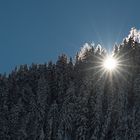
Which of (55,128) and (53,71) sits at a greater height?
(53,71)

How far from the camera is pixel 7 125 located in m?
166

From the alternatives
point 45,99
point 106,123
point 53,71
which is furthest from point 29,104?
point 106,123

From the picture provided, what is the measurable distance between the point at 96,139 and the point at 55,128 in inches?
570

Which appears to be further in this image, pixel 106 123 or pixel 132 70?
pixel 132 70

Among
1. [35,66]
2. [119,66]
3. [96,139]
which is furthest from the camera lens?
[35,66]

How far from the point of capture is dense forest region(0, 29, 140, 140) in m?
154

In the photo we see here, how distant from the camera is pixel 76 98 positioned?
165m

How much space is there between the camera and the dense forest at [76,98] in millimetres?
154250

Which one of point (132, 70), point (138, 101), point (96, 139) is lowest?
point (96, 139)

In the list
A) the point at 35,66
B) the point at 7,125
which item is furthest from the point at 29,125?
the point at 35,66

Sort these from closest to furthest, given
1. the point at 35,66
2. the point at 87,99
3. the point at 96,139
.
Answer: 1. the point at 96,139
2. the point at 87,99
3. the point at 35,66

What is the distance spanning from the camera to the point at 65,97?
556 ft

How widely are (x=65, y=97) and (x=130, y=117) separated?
25.7 metres

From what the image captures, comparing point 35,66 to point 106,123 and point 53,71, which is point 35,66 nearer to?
point 53,71
